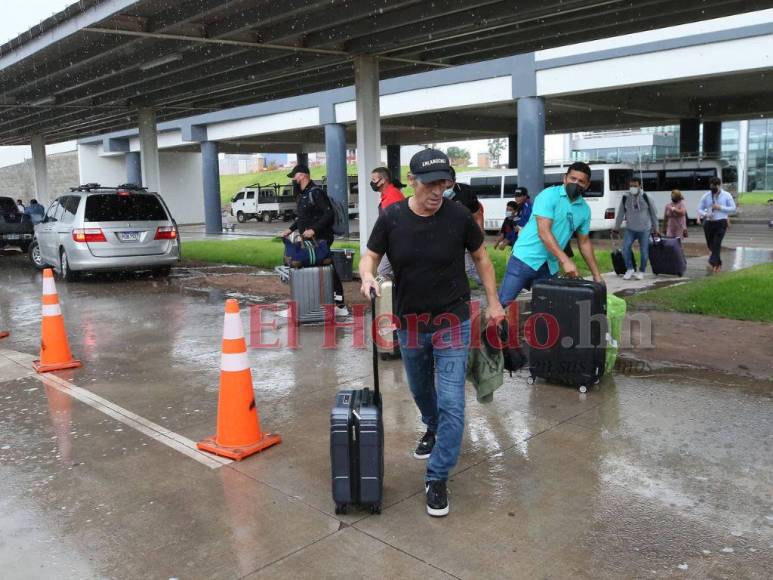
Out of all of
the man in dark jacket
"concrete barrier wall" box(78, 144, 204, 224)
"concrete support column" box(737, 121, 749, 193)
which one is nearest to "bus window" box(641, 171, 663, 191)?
the man in dark jacket

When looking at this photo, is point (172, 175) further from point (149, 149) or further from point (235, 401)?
point (235, 401)

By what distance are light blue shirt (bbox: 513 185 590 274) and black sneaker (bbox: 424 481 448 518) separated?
2616 mm

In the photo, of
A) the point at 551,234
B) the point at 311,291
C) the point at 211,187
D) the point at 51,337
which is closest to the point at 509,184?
the point at 211,187

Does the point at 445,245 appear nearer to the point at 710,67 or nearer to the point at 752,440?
the point at 752,440

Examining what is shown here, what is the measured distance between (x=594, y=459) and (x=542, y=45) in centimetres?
905

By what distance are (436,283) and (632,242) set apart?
8.66 metres

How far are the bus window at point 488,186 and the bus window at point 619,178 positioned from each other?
398 cm

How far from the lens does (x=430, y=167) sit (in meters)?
3.56

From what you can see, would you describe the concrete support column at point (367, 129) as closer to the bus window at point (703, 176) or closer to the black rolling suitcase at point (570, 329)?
the black rolling suitcase at point (570, 329)

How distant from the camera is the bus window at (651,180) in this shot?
28.3 m

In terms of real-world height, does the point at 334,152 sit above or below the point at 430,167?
above

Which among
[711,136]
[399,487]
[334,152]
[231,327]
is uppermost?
[711,136]

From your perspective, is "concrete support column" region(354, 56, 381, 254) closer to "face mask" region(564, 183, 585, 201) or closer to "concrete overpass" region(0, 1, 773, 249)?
"concrete overpass" region(0, 1, 773, 249)

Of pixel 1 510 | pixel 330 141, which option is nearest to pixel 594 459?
pixel 1 510
